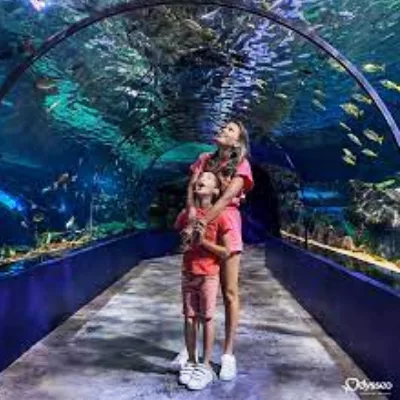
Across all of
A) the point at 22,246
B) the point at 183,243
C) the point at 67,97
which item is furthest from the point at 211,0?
the point at 22,246

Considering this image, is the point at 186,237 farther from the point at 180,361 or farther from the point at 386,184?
the point at 386,184

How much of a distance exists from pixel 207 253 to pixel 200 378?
0.91 meters

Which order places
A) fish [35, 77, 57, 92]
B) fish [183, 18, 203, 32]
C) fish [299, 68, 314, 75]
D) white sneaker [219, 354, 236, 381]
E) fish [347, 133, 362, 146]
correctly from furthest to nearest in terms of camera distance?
fish [35, 77, 57, 92]
fish [347, 133, 362, 146]
fish [299, 68, 314, 75]
fish [183, 18, 203, 32]
white sneaker [219, 354, 236, 381]

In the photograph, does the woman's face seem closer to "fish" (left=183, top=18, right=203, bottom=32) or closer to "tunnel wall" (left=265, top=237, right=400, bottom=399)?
"tunnel wall" (left=265, top=237, right=400, bottom=399)

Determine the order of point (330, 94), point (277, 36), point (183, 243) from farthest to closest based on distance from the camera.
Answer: point (330, 94), point (277, 36), point (183, 243)

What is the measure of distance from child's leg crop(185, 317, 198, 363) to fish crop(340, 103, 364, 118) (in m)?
5.30

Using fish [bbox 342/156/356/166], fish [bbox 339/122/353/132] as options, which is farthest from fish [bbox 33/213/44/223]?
fish [bbox 339/122/353/132]

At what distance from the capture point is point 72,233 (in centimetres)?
1519

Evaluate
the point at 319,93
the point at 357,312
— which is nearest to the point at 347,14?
the point at 319,93

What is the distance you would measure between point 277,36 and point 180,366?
4.37 metres

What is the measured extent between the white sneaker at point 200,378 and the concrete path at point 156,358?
49 millimetres

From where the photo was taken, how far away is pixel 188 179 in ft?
16.6

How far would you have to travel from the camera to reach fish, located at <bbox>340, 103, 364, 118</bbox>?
869 centimetres

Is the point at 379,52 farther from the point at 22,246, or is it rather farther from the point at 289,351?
the point at 22,246
